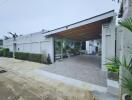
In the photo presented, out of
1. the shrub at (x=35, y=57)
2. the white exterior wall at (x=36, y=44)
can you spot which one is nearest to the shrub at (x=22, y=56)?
the white exterior wall at (x=36, y=44)

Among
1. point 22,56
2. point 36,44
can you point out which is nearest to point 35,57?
point 36,44

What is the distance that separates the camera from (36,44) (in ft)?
56.5

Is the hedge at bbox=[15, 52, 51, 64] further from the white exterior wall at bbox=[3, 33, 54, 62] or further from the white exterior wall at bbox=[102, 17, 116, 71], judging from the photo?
the white exterior wall at bbox=[102, 17, 116, 71]

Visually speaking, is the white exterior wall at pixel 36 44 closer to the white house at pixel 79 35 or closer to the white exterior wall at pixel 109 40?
the white house at pixel 79 35

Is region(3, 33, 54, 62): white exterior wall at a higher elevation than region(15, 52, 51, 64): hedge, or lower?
higher

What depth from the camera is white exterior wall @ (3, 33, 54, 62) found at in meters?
14.8

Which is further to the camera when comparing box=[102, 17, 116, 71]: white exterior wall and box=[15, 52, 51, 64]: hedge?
box=[15, 52, 51, 64]: hedge

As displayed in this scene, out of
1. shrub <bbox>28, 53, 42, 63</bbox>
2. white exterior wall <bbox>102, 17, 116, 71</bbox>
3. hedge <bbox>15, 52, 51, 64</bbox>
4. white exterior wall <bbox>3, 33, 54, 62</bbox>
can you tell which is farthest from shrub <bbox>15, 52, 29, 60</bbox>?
white exterior wall <bbox>102, 17, 116, 71</bbox>

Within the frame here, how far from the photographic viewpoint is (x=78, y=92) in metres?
6.18

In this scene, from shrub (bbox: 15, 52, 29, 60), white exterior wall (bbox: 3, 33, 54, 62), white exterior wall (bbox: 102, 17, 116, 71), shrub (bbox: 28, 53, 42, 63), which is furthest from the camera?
shrub (bbox: 15, 52, 29, 60)

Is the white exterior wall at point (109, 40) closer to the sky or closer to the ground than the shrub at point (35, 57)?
closer to the sky

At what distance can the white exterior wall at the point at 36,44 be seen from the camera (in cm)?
1477

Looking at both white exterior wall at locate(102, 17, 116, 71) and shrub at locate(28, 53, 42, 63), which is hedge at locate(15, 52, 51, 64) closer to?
shrub at locate(28, 53, 42, 63)

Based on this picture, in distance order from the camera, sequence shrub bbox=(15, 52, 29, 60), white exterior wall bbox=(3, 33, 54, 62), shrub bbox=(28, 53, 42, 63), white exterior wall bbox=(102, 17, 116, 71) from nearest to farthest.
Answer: white exterior wall bbox=(102, 17, 116, 71), white exterior wall bbox=(3, 33, 54, 62), shrub bbox=(28, 53, 42, 63), shrub bbox=(15, 52, 29, 60)
